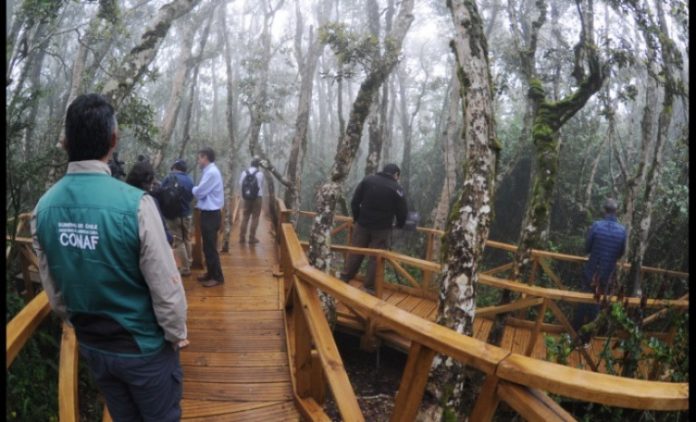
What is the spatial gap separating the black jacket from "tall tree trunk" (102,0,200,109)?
314cm

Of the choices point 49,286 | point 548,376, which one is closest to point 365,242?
point 49,286

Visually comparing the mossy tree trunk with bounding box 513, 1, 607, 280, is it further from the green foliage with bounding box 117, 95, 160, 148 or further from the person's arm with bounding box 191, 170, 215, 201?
the green foliage with bounding box 117, 95, 160, 148

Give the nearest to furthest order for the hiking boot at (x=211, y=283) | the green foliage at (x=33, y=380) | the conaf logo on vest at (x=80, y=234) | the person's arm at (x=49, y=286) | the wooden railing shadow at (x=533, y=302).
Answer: the conaf logo on vest at (x=80, y=234)
the person's arm at (x=49, y=286)
the green foliage at (x=33, y=380)
the wooden railing shadow at (x=533, y=302)
the hiking boot at (x=211, y=283)

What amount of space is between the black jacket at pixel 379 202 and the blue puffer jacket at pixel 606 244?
2610mm

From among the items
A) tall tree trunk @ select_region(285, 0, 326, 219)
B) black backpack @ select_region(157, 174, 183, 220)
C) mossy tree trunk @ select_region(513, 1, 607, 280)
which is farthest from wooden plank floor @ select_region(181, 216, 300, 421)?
tall tree trunk @ select_region(285, 0, 326, 219)

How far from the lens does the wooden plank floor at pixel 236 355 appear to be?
2871 millimetres

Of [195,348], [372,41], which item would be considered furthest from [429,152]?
[195,348]

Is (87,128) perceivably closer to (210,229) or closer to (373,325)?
(210,229)

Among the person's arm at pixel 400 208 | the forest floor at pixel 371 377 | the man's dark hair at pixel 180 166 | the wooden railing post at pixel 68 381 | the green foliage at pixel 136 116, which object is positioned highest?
the green foliage at pixel 136 116

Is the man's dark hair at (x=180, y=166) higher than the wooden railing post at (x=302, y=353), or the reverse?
the man's dark hair at (x=180, y=166)

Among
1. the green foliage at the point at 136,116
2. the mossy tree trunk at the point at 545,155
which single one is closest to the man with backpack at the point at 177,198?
the green foliage at the point at 136,116

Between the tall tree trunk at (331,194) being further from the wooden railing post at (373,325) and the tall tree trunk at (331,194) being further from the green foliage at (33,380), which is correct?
the green foliage at (33,380)

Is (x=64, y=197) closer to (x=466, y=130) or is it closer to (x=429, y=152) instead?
(x=466, y=130)

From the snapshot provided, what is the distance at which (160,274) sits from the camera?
5.50 ft
